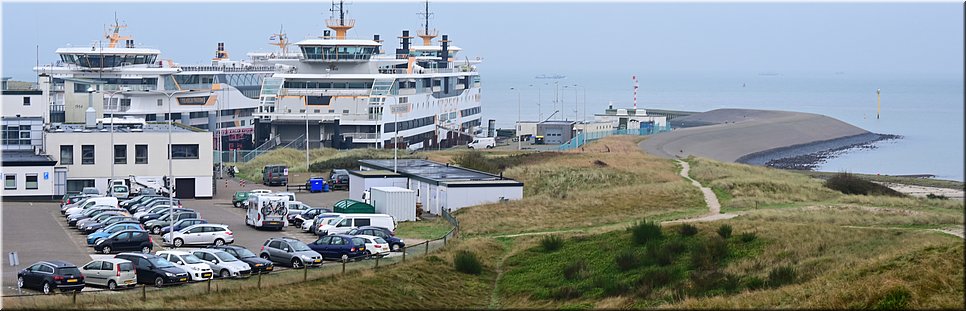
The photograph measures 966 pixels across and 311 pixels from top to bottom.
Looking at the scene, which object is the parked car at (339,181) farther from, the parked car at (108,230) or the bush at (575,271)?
the bush at (575,271)

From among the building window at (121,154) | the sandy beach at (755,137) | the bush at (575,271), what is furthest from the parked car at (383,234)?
the sandy beach at (755,137)

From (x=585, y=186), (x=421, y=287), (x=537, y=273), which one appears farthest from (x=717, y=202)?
(x=421, y=287)

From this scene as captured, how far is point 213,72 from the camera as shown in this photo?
3661 inches

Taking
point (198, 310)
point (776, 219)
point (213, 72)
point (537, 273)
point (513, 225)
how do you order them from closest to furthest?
point (198, 310), point (537, 273), point (776, 219), point (513, 225), point (213, 72)

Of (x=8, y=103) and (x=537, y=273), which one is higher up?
(x=8, y=103)

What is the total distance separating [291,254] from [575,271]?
259 inches

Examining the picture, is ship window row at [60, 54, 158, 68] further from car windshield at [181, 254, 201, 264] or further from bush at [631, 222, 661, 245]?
car windshield at [181, 254, 201, 264]

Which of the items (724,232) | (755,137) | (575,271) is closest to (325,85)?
(755,137)

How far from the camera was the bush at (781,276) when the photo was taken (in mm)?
22844

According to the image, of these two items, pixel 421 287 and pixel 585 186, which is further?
pixel 585 186

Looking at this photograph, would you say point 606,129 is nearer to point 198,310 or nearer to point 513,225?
point 513,225

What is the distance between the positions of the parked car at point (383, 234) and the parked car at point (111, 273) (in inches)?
326

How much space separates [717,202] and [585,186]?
25.6 feet

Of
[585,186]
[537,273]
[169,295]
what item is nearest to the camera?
[169,295]
